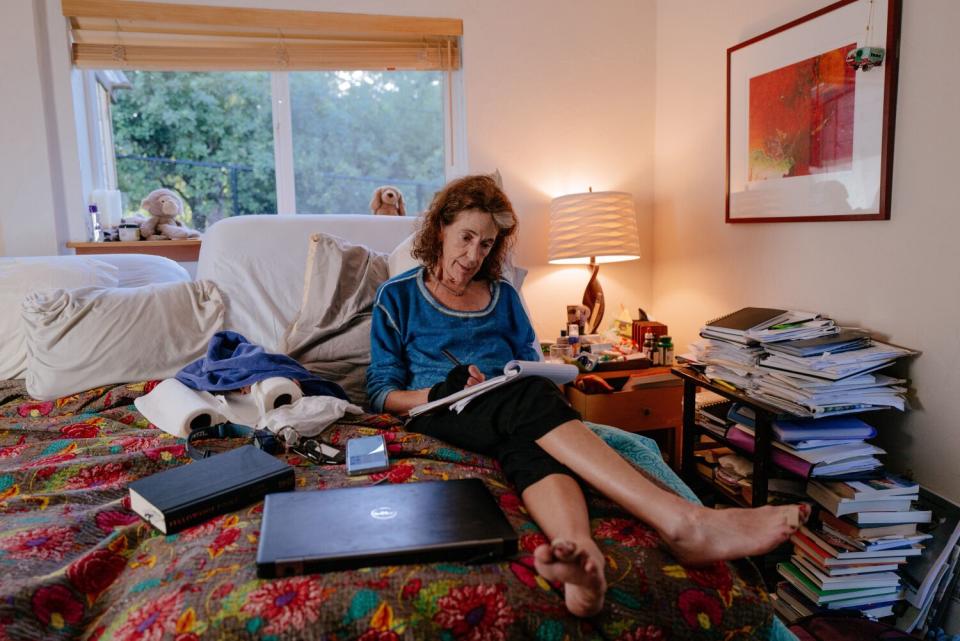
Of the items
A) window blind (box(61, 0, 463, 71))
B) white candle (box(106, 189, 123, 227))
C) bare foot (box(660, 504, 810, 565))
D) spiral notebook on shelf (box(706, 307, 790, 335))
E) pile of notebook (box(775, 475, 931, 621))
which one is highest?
window blind (box(61, 0, 463, 71))

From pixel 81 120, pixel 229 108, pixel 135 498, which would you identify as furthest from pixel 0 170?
pixel 135 498

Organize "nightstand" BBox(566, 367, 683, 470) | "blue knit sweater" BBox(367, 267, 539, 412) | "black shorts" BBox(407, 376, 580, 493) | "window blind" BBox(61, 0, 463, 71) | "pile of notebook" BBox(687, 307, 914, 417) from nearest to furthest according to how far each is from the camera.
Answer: "black shorts" BBox(407, 376, 580, 493), "pile of notebook" BBox(687, 307, 914, 417), "blue knit sweater" BBox(367, 267, 539, 412), "nightstand" BBox(566, 367, 683, 470), "window blind" BBox(61, 0, 463, 71)

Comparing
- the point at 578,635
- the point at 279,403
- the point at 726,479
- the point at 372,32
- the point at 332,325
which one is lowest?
the point at 726,479

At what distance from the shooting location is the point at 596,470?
1.16 m

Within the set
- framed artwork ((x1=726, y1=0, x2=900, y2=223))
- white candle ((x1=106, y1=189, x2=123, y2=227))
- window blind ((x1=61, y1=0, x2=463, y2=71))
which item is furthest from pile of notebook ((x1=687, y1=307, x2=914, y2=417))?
white candle ((x1=106, y1=189, x2=123, y2=227))

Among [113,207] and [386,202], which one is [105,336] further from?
[386,202]

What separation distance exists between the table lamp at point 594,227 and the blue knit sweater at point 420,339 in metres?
0.84

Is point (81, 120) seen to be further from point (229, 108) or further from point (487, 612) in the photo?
point (487, 612)

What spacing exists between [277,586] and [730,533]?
0.68 metres

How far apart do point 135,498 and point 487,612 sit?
25.8 inches

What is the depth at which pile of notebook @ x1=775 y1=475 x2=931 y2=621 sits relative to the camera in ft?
5.04

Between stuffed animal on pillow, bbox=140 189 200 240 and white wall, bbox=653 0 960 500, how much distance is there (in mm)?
2085

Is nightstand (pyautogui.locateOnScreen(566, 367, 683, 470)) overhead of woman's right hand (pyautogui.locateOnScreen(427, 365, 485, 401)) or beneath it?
beneath

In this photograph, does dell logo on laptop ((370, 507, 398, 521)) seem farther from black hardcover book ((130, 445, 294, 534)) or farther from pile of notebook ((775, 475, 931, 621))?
pile of notebook ((775, 475, 931, 621))
